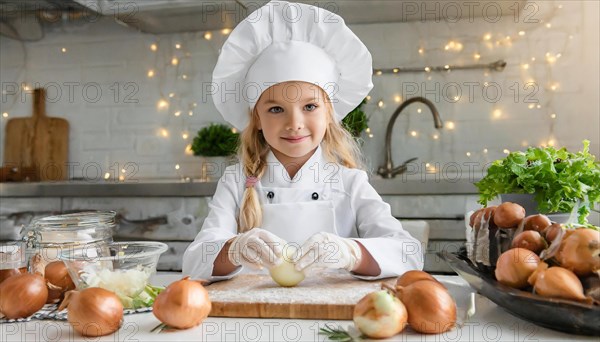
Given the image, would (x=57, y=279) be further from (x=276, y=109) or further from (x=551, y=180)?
(x=551, y=180)

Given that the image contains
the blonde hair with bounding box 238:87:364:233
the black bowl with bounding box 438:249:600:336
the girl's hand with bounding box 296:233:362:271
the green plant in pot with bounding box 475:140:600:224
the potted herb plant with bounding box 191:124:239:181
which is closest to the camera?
the black bowl with bounding box 438:249:600:336

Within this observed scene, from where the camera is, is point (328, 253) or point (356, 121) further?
point (356, 121)

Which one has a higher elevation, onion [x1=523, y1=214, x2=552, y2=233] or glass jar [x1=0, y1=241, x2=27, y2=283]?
onion [x1=523, y1=214, x2=552, y2=233]

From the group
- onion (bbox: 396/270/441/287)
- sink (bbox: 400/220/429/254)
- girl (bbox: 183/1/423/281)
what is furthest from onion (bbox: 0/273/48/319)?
sink (bbox: 400/220/429/254)

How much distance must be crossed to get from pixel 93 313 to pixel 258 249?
0.96ft

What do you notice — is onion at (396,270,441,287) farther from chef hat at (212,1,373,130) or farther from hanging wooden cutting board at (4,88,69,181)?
hanging wooden cutting board at (4,88,69,181)

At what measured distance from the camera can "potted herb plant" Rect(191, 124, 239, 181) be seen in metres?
2.54

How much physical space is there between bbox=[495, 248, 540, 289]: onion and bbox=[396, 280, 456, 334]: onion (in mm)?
90

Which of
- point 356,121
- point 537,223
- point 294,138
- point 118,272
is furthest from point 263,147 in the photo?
point 356,121

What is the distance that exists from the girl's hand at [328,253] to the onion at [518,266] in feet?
0.84

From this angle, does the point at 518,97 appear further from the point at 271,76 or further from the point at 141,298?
the point at 141,298

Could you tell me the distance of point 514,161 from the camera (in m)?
1.01

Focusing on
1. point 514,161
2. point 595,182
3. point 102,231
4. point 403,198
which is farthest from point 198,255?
point 403,198

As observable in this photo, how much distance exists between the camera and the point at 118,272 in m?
0.73
